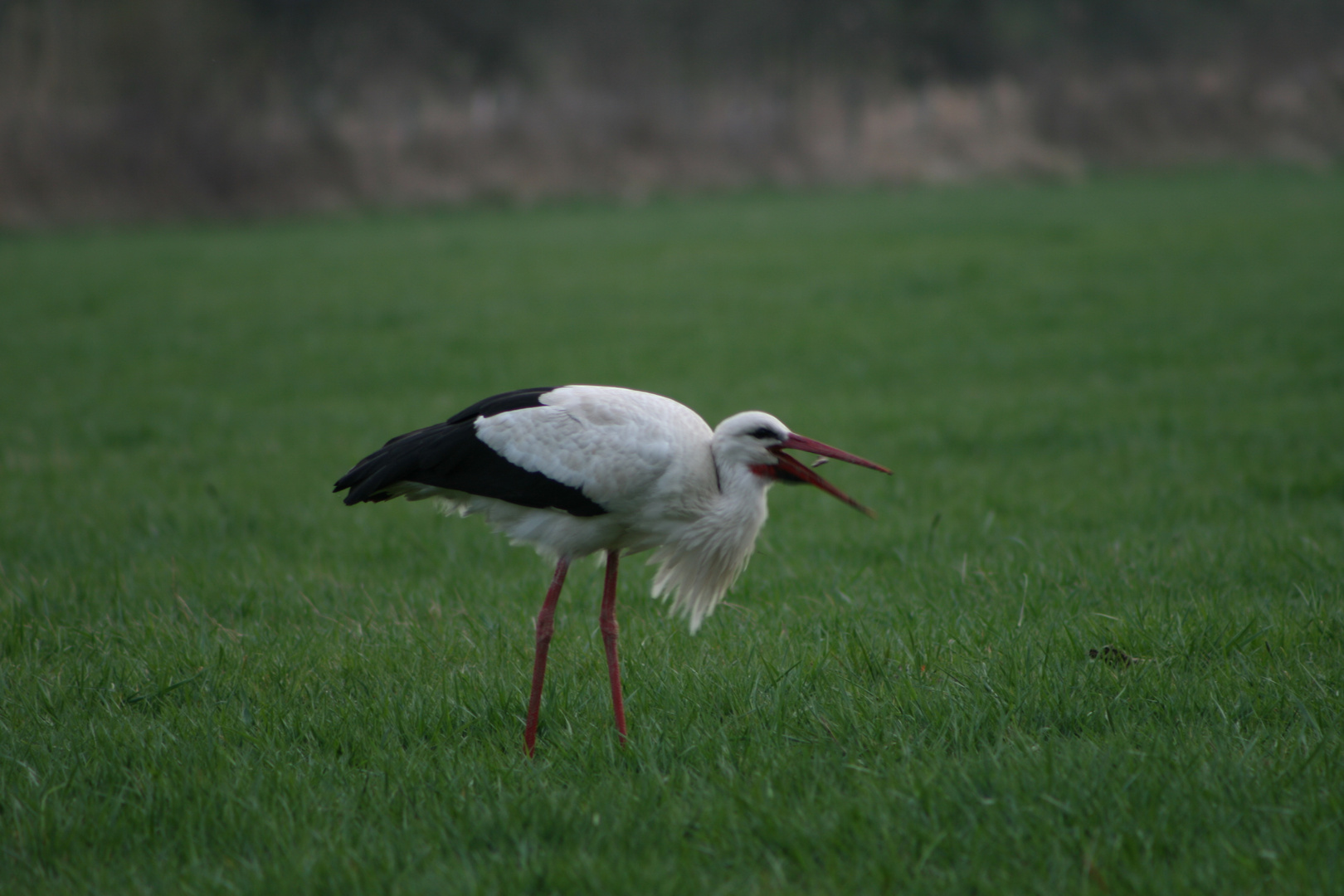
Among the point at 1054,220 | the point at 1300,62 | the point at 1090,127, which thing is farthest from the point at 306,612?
the point at 1300,62

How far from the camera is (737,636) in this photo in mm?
3885

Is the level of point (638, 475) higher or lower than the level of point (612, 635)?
higher

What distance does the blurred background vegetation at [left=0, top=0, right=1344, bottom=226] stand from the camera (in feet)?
77.7

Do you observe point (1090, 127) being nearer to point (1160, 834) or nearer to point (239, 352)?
point (239, 352)

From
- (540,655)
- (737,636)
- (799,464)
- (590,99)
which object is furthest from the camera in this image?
(590,99)

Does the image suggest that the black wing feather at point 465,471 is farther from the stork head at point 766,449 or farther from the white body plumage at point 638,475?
the stork head at point 766,449

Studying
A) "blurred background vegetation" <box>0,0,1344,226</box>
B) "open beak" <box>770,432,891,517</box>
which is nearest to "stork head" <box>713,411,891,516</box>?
"open beak" <box>770,432,891,517</box>

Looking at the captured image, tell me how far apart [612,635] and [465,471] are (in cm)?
70

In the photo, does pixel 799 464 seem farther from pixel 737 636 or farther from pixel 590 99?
pixel 590 99

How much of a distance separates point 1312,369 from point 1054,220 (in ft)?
34.1

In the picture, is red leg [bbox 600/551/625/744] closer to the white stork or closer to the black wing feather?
the white stork

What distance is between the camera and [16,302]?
13.4m

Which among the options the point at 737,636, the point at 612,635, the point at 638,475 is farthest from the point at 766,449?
the point at 737,636

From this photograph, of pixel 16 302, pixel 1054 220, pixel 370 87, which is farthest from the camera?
pixel 370 87
